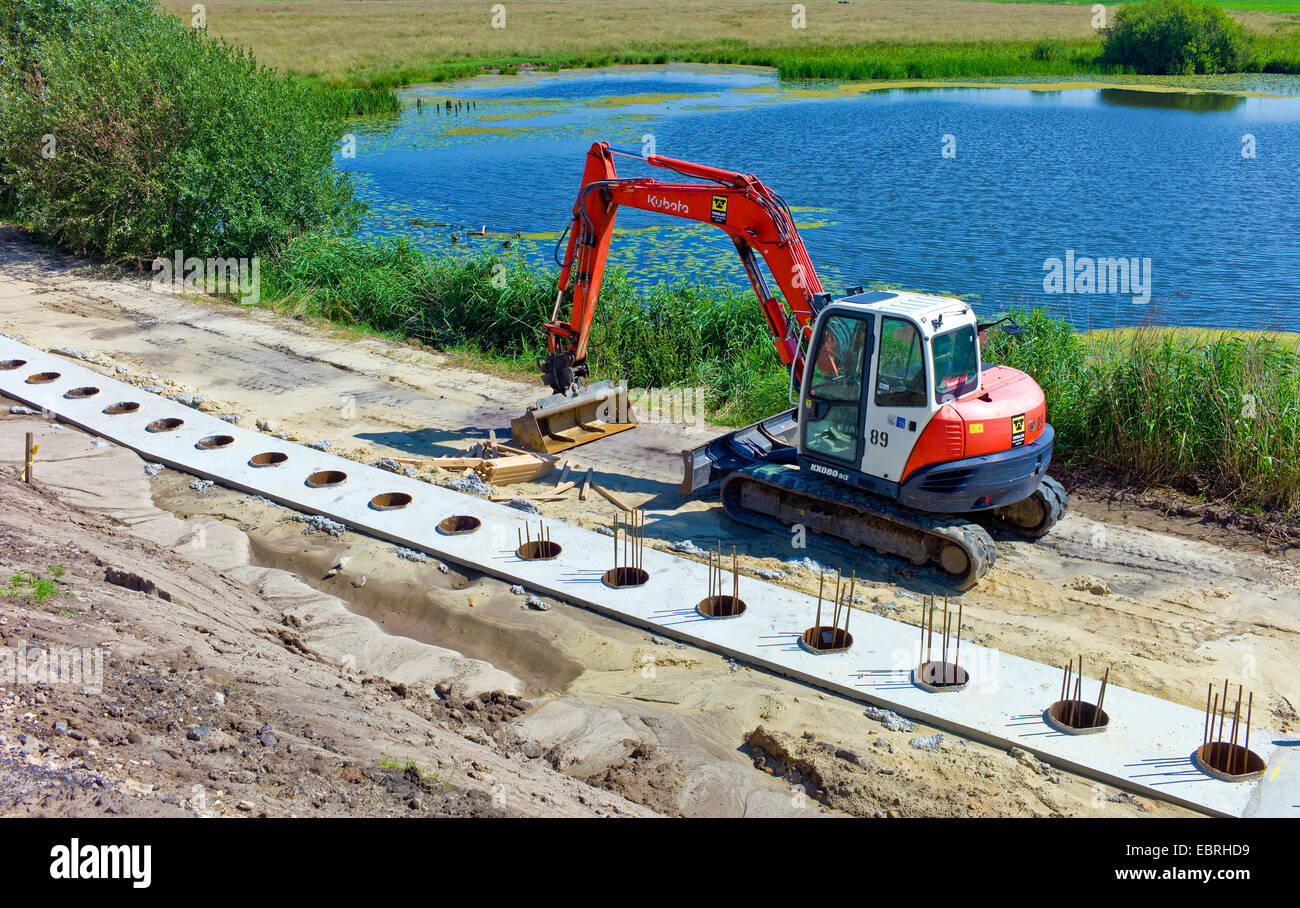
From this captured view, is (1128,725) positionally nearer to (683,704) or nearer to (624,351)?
(683,704)

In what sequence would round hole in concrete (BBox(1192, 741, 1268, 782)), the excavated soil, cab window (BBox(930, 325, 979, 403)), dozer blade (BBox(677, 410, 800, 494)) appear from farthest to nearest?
dozer blade (BBox(677, 410, 800, 494)) < cab window (BBox(930, 325, 979, 403)) < round hole in concrete (BBox(1192, 741, 1268, 782)) < the excavated soil

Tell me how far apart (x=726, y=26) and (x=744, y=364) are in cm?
6274

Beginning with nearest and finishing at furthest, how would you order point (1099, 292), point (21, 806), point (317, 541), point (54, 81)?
1. point (21, 806)
2. point (317, 541)
3. point (1099, 292)
4. point (54, 81)

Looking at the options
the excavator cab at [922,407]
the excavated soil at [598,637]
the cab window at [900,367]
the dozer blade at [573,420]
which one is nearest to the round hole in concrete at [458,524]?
the excavated soil at [598,637]

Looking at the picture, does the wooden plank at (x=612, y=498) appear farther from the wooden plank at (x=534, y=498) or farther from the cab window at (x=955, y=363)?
the cab window at (x=955, y=363)

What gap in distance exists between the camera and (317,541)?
1078 cm

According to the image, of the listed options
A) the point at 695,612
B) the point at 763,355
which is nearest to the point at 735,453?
the point at 695,612

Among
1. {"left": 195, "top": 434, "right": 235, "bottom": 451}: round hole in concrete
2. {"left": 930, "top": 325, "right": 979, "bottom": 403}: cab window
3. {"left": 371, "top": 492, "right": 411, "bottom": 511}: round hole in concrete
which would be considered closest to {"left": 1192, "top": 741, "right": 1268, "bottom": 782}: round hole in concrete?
{"left": 930, "top": 325, "right": 979, "bottom": 403}: cab window

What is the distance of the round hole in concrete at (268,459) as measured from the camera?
12.4 metres

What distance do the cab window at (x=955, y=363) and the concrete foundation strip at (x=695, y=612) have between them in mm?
2206

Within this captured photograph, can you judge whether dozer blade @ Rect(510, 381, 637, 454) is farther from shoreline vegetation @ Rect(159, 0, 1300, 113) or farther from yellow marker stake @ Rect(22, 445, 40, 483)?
shoreline vegetation @ Rect(159, 0, 1300, 113)

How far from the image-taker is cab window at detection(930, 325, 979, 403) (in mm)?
9570

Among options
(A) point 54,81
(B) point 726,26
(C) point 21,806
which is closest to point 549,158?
(A) point 54,81

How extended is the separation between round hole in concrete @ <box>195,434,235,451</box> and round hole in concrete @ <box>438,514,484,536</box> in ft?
12.3
